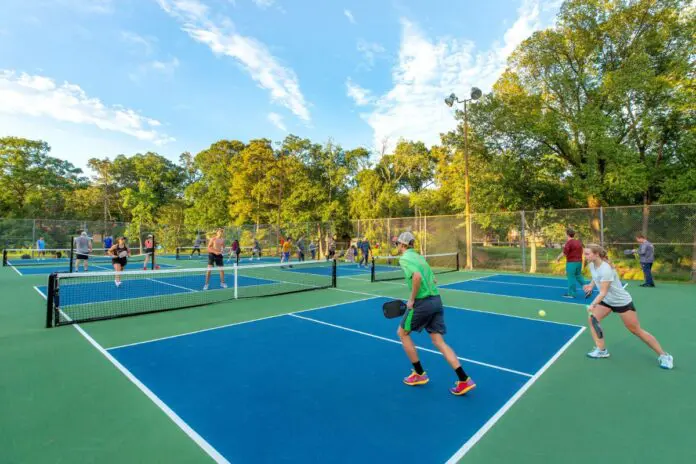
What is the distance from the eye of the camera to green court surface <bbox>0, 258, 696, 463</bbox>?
113 inches

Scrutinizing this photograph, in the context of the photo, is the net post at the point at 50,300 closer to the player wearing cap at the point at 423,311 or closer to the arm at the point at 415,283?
the player wearing cap at the point at 423,311

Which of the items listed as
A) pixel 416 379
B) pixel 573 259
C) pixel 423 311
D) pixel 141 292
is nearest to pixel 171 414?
pixel 416 379

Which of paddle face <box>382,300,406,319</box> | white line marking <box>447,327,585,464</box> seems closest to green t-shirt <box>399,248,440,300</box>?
paddle face <box>382,300,406,319</box>

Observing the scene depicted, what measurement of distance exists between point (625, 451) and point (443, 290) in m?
8.89

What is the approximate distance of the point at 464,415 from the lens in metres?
3.46

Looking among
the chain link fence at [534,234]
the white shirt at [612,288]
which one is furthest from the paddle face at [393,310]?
the chain link fence at [534,234]

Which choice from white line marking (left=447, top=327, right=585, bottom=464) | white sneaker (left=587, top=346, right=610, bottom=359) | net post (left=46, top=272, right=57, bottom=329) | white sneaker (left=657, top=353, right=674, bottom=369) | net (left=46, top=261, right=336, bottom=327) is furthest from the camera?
net (left=46, top=261, right=336, bottom=327)

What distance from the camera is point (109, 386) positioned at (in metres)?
4.14

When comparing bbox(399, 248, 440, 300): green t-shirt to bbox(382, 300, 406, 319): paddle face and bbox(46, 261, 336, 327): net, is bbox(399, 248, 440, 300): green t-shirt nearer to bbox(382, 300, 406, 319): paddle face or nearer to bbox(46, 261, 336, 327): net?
bbox(382, 300, 406, 319): paddle face

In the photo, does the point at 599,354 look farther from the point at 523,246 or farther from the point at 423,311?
the point at 523,246

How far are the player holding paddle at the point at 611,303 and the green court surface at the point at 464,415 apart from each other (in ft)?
0.95

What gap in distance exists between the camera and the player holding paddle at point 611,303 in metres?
4.69

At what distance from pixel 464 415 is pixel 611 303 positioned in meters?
2.87

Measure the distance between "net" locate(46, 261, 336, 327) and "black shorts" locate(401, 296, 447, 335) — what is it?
4.28 metres
